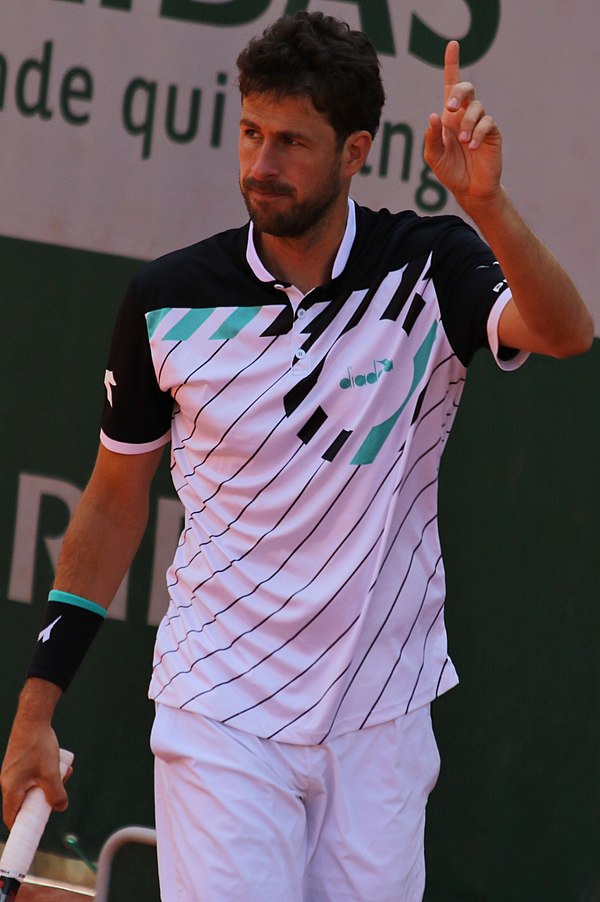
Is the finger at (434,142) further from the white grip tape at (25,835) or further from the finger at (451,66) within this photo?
the white grip tape at (25,835)

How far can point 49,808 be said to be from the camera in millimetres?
2539

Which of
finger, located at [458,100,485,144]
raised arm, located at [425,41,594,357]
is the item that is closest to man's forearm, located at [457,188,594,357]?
raised arm, located at [425,41,594,357]

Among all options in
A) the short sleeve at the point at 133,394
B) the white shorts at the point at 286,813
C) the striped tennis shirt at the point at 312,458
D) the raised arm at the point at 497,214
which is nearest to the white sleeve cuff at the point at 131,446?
the short sleeve at the point at 133,394

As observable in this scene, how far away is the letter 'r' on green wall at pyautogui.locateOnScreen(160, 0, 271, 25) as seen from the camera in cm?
350

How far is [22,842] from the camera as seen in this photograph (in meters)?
2.47

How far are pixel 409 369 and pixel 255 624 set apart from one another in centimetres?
53

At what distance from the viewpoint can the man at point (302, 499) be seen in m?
2.51

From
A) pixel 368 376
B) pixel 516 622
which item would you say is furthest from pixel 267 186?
pixel 516 622

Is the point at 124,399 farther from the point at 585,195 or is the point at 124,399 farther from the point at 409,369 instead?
the point at 585,195

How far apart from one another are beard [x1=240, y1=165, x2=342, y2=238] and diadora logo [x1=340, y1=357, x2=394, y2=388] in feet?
0.88

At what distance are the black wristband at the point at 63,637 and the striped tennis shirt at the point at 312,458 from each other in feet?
0.59

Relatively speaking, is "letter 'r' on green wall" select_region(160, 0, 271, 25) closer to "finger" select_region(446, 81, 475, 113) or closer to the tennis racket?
"finger" select_region(446, 81, 475, 113)

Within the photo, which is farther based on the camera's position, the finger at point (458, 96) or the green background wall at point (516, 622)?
the green background wall at point (516, 622)

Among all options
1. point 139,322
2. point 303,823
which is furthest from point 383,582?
point 139,322
